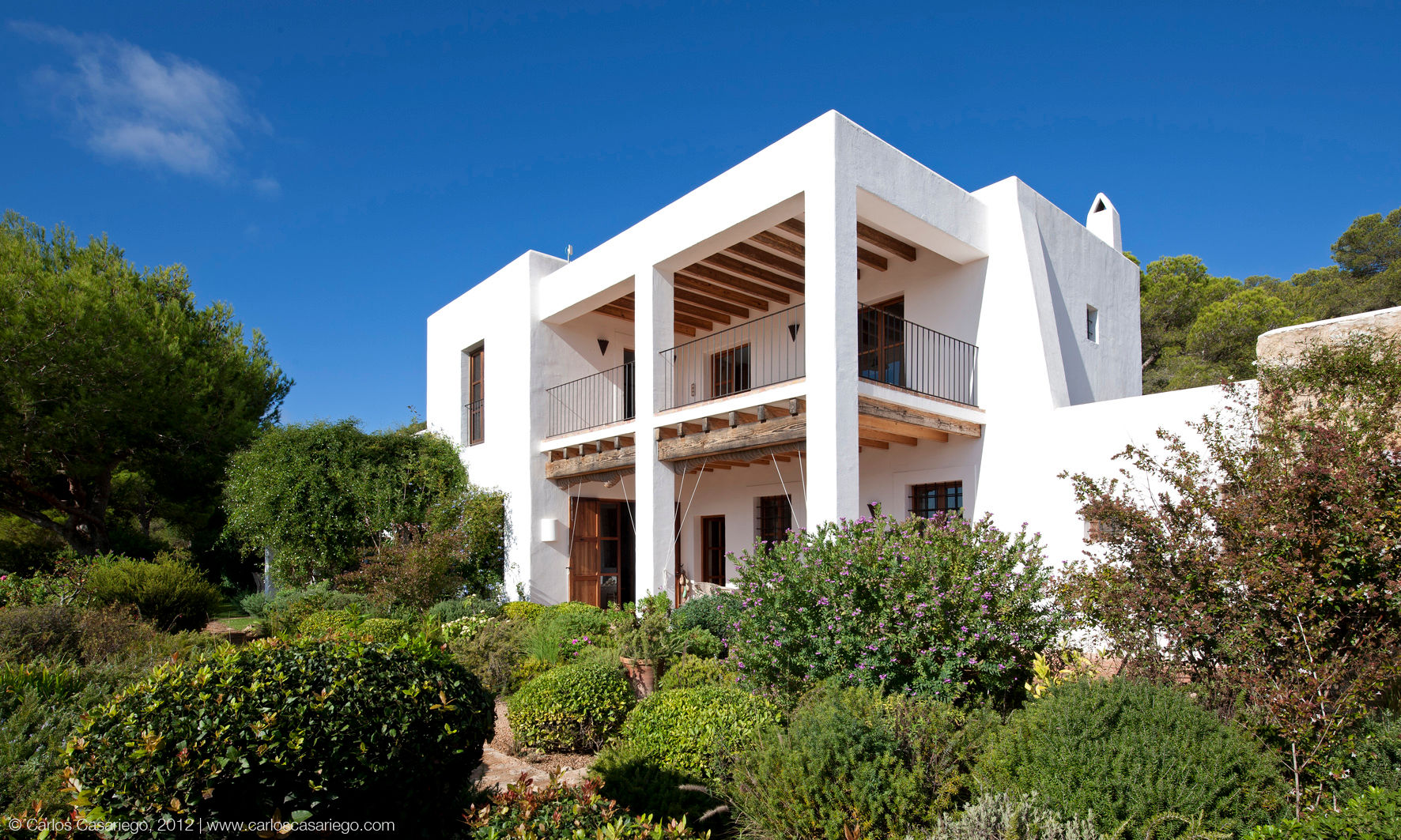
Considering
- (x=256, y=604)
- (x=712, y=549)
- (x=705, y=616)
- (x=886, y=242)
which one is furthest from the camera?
(x=256, y=604)

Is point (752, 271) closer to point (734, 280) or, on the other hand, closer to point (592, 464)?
point (734, 280)

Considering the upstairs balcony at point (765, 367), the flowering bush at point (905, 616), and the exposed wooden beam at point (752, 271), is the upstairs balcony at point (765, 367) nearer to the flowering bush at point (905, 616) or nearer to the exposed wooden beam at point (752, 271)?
the exposed wooden beam at point (752, 271)

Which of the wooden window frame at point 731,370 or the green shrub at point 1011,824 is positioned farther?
the wooden window frame at point 731,370

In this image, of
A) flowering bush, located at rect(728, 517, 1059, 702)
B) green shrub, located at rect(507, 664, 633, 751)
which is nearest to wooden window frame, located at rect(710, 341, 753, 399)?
flowering bush, located at rect(728, 517, 1059, 702)

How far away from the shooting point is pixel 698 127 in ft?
47.2

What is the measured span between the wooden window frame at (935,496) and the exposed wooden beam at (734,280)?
385cm

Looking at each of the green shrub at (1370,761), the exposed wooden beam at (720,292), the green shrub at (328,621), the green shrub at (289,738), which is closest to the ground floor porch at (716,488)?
the exposed wooden beam at (720,292)

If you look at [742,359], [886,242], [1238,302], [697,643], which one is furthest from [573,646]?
[1238,302]

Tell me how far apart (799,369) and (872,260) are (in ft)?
7.07

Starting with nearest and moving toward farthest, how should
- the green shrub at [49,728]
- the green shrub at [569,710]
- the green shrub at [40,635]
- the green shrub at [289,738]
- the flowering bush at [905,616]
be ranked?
the green shrub at [289,738] < the green shrub at [49,728] < the flowering bush at [905,616] < the green shrub at [569,710] < the green shrub at [40,635]

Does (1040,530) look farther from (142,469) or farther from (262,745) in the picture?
(142,469)

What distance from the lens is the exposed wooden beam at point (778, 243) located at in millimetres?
10406

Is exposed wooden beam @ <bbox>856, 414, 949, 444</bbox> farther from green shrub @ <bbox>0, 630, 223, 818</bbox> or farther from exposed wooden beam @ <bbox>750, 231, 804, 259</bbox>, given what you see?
green shrub @ <bbox>0, 630, 223, 818</bbox>

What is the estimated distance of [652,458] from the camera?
10.9 m
